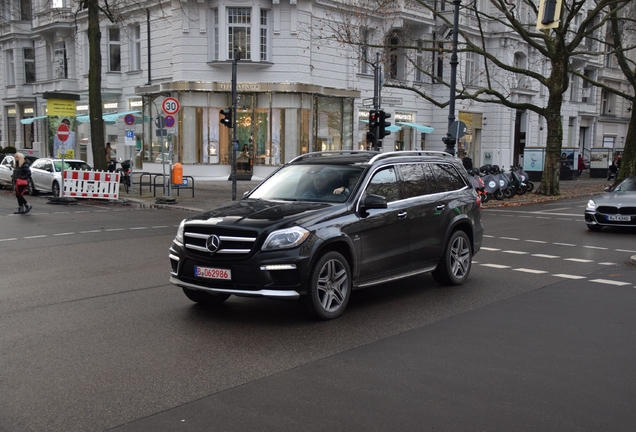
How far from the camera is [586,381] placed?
5.30 metres

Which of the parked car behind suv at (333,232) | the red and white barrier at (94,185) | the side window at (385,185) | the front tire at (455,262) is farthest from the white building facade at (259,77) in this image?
the side window at (385,185)

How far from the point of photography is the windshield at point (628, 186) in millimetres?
16656

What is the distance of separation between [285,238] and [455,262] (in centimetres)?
331

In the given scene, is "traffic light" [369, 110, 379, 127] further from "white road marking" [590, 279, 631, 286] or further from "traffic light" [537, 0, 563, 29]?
"white road marking" [590, 279, 631, 286]

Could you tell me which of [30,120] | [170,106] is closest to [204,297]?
[170,106]

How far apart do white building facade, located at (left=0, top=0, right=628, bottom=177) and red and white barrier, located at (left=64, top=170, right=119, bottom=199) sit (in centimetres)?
321

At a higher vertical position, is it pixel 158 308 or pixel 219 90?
pixel 219 90

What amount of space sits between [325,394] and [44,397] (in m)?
2.00

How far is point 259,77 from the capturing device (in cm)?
3206

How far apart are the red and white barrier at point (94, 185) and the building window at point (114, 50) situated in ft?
53.7

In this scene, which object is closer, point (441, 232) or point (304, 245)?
point (304, 245)

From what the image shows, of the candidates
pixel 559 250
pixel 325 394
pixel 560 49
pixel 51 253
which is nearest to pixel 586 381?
pixel 325 394

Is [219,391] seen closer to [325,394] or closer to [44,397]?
[325,394]

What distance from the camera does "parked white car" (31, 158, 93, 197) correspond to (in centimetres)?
2358
